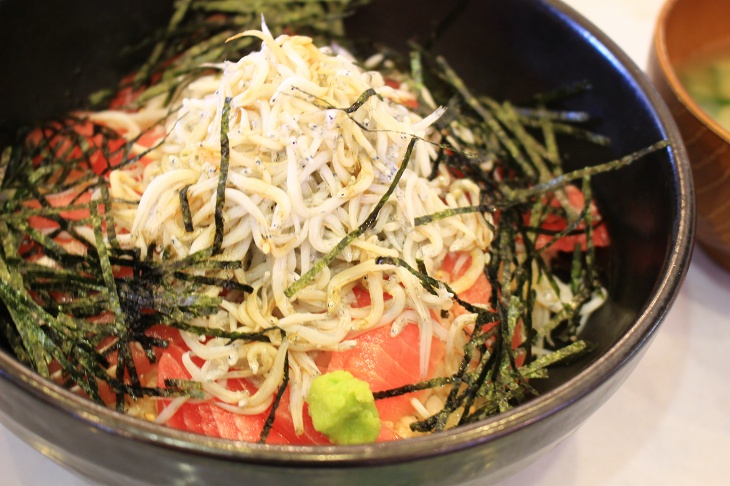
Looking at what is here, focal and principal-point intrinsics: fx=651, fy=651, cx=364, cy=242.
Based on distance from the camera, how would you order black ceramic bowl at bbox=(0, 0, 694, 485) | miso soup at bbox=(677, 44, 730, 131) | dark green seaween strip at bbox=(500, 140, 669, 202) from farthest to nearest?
miso soup at bbox=(677, 44, 730, 131) < dark green seaween strip at bbox=(500, 140, 669, 202) < black ceramic bowl at bbox=(0, 0, 694, 485)

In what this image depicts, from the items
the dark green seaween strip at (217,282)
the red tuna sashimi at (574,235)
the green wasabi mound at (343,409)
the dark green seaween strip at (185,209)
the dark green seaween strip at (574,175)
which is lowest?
the red tuna sashimi at (574,235)

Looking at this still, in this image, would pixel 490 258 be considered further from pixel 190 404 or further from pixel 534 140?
pixel 190 404

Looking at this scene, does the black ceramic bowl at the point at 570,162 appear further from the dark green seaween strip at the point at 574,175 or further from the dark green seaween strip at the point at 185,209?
the dark green seaween strip at the point at 185,209

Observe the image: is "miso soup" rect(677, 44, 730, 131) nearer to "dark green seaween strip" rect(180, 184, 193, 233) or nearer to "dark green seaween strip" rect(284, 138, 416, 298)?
"dark green seaween strip" rect(284, 138, 416, 298)

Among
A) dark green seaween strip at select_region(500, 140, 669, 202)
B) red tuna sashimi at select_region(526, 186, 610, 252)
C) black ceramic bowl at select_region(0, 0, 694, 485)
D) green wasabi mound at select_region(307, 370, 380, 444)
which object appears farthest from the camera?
red tuna sashimi at select_region(526, 186, 610, 252)

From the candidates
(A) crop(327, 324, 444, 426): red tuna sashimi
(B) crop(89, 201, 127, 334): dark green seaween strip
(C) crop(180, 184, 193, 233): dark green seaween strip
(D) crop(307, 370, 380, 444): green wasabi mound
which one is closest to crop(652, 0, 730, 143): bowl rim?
(A) crop(327, 324, 444, 426): red tuna sashimi

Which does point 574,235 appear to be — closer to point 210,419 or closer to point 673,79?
point 673,79

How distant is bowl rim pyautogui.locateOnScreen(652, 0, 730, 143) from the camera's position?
4.98ft

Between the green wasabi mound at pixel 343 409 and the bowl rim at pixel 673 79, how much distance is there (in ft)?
3.52

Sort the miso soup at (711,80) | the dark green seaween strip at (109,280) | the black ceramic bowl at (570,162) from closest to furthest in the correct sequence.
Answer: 1. the black ceramic bowl at (570,162)
2. the dark green seaween strip at (109,280)
3. the miso soup at (711,80)

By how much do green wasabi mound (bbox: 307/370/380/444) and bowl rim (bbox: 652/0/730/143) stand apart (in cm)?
107

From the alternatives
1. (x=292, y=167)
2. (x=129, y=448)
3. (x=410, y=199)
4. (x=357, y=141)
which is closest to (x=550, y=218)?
(x=410, y=199)

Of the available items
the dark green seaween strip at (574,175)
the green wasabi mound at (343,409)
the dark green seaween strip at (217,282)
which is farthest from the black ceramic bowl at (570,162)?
the dark green seaween strip at (217,282)

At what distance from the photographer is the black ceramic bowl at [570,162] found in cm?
82
